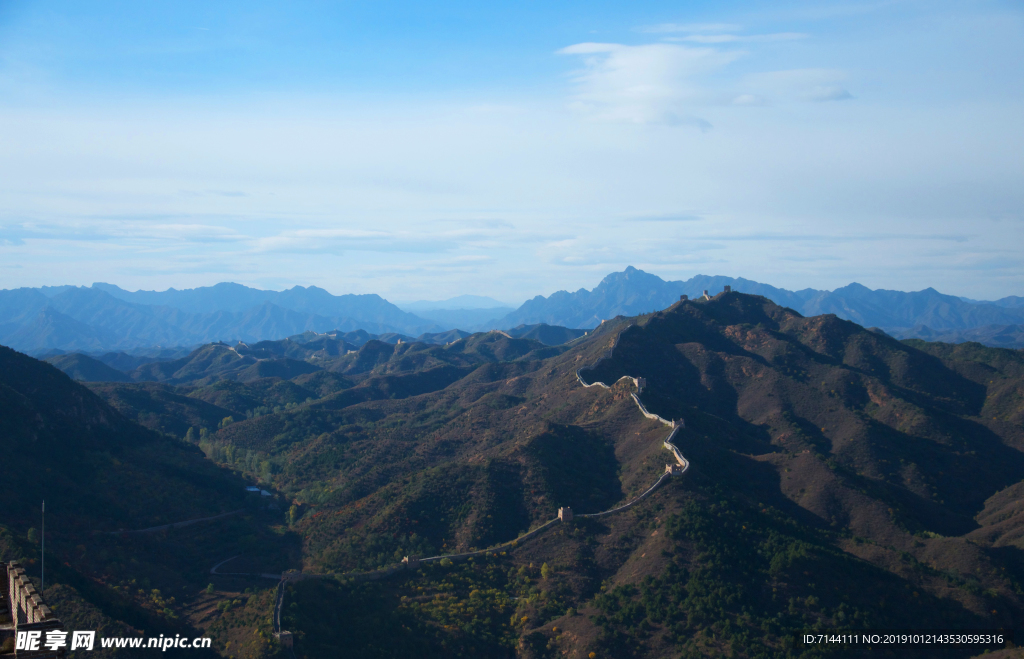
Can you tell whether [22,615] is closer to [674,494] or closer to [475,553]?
[475,553]

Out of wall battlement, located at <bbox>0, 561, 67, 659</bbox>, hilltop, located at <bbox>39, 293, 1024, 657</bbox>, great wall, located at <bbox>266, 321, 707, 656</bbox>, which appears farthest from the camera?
hilltop, located at <bbox>39, 293, 1024, 657</bbox>

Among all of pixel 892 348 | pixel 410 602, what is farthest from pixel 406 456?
pixel 892 348

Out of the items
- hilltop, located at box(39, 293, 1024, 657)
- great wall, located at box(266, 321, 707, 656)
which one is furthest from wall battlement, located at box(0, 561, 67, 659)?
hilltop, located at box(39, 293, 1024, 657)

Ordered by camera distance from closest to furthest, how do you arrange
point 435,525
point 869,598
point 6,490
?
point 869,598 < point 6,490 < point 435,525

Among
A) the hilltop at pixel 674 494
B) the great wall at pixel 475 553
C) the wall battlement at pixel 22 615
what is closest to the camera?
the wall battlement at pixel 22 615

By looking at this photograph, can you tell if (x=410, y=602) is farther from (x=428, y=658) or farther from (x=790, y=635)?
(x=790, y=635)

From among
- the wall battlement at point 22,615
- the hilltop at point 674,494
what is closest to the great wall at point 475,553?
the hilltop at point 674,494

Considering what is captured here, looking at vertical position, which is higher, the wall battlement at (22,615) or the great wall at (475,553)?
the wall battlement at (22,615)

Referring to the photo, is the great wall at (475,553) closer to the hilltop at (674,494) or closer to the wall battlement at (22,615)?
the hilltop at (674,494)

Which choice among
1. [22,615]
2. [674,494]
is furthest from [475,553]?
[22,615]

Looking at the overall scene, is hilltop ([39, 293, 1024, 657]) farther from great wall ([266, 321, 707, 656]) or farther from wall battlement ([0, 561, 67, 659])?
wall battlement ([0, 561, 67, 659])

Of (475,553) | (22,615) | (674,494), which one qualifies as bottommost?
(475,553)
